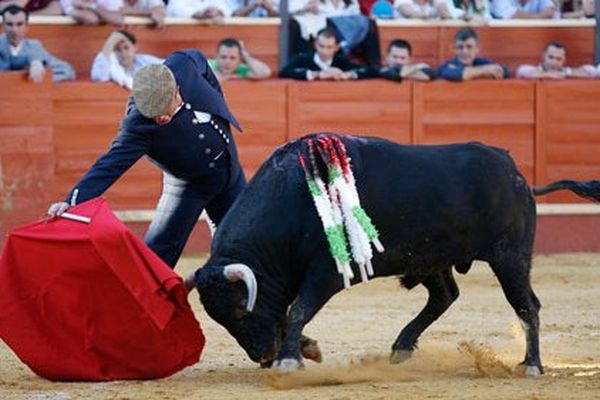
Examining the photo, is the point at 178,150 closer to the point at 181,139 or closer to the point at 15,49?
the point at 181,139

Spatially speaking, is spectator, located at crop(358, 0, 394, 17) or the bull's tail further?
spectator, located at crop(358, 0, 394, 17)

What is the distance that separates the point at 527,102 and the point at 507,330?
379 centimetres

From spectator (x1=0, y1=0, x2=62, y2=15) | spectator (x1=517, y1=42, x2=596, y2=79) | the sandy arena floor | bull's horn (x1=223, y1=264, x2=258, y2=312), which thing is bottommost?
the sandy arena floor

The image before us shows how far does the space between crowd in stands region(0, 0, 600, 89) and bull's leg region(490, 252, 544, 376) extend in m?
4.54

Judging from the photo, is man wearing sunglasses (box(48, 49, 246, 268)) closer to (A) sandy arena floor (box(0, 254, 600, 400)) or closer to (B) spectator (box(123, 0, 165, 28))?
(A) sandy arena floor (box(0, 254, 600, 400))

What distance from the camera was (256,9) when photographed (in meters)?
11.5

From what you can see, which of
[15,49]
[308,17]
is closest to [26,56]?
[15,49]

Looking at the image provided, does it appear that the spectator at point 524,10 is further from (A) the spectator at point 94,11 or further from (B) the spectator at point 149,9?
(A) the spectator at point 94,11

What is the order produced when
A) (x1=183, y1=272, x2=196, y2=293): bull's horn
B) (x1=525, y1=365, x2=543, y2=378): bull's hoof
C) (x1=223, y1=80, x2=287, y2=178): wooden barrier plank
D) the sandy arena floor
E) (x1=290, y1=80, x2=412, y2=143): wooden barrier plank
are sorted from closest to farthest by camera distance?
1. the sandy arena floor
2. (x1=183, y1=272, x2=196, y2=293): bull's horn
3. (x1=525, y1=365, x2=543, y2=378): bull's hoof
4. (x1=223, y1=80, x2=287, y2=178): wooden barrier plank
5. (x1=290, y1=80, x2=412, y2=143): wooden barrier plank

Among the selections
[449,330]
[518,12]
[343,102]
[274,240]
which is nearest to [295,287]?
[274,240]

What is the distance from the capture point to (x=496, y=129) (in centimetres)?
1177

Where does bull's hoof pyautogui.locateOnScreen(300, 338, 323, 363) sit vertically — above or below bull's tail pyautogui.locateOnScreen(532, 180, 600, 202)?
below

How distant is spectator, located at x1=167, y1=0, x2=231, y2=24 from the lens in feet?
36.8

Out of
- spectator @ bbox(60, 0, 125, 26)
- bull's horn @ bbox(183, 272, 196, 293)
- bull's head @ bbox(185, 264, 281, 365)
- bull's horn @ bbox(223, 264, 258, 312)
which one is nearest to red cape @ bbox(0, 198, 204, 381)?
bull's horn @ bbox(183, 272, 196, 293)
